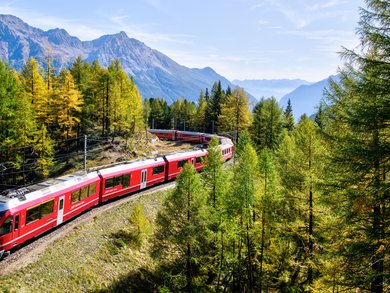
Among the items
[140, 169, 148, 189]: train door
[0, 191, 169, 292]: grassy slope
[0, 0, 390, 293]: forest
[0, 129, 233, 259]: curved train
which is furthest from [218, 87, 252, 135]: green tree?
[0, 191, 169, 292]: grassy slope

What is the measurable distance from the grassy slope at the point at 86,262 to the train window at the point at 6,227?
2.16 meters

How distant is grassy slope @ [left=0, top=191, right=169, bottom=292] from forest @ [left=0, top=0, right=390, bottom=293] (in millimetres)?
1507

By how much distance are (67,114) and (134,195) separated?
681 inches

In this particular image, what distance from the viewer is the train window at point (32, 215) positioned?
59.0 ft

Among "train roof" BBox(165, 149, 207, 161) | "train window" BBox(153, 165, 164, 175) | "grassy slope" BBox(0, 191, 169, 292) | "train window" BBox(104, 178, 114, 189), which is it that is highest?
"train roof" BBox(165, 149, 207, 161)

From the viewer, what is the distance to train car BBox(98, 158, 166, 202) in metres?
26.7

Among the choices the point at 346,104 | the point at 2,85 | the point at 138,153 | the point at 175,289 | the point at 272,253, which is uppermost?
the point at 2,85

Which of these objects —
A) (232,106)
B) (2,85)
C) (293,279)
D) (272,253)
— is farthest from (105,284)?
(232,106)

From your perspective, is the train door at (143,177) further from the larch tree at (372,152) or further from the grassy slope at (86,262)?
the larch tree at (372,152)

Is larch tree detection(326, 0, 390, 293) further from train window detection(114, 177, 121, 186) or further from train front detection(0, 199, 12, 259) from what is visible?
train window detection(114, 177, 121, 186)

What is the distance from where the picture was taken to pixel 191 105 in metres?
93.7

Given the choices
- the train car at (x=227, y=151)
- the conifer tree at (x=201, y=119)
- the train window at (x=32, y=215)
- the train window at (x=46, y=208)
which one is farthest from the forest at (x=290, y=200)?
the conifer tree at (x=201, y=119)

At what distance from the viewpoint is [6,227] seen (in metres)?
16.5

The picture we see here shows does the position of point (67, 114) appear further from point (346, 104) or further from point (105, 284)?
point (346, 104)
